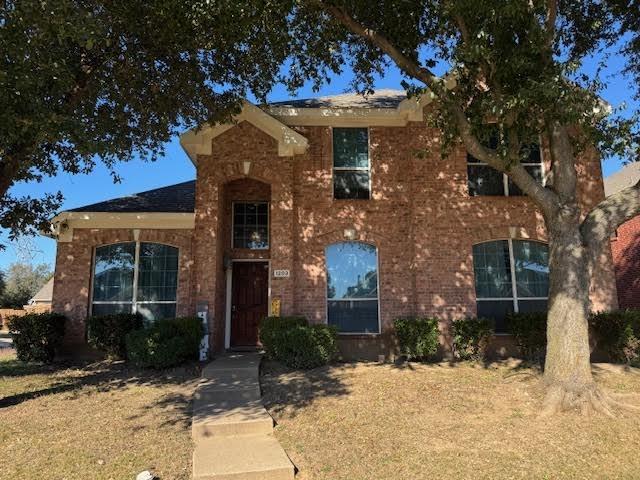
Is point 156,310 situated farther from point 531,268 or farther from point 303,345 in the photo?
point 531,268

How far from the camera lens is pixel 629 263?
19516mm

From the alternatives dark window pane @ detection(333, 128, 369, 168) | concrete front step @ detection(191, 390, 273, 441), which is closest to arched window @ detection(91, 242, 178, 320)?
dark window pane @ detection(333, 128, 369, 168)

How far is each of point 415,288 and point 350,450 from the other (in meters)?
6.23

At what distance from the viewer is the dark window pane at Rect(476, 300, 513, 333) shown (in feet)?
38.4

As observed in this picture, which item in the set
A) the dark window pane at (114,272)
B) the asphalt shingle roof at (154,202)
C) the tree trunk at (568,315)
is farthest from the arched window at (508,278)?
the dark window pane at (114,272)

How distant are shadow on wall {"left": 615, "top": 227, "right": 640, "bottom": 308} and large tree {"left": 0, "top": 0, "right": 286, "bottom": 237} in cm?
1650

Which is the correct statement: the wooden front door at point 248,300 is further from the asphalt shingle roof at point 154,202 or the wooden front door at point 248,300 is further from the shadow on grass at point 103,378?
the shadow on grass at point 103,378

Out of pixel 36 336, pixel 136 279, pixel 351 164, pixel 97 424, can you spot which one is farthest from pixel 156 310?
pixel 351 164

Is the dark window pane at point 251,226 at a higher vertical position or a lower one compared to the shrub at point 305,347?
higher

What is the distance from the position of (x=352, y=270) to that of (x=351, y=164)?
9.09ft

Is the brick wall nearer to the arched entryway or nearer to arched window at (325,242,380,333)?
arched window at (325,242,380,333)

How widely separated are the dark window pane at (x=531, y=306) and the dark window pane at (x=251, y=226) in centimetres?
665

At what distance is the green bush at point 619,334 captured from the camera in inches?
419

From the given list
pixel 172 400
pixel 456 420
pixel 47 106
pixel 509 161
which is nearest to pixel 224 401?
pixel 172 400
